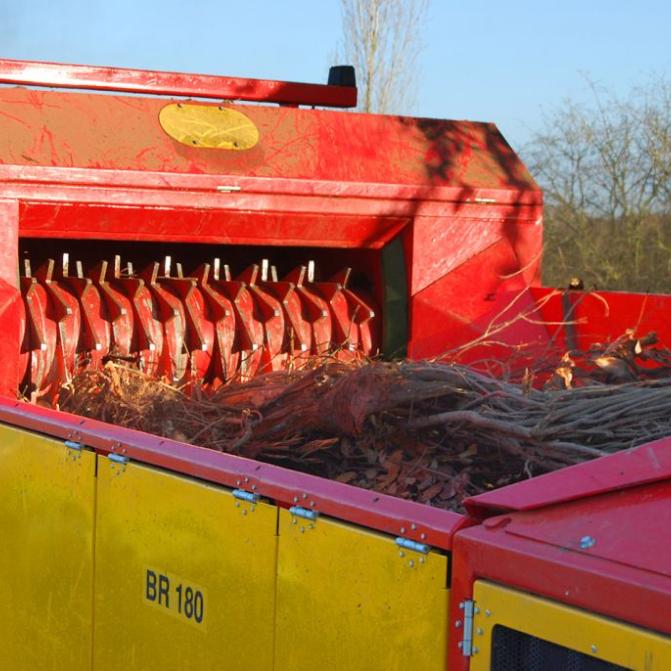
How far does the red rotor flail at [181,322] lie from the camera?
3688 mm

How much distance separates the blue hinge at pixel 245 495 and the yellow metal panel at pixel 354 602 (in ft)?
0.27

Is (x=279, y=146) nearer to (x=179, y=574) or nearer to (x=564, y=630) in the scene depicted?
(x=179, y=574)

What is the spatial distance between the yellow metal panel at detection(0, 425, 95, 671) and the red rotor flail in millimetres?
729

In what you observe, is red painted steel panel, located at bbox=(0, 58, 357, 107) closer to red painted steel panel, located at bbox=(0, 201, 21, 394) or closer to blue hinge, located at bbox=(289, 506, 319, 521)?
red painted steel panel, located at bbox=(0, 201, 21, 394)

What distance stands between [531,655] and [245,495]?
27.0 inches

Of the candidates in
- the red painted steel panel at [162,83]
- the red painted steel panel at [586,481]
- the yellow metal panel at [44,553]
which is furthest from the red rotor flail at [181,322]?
the red painted steel panel at [586,481]

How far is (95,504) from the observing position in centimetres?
262

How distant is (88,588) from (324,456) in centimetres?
58

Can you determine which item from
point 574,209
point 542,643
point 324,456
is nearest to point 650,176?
point 574,209

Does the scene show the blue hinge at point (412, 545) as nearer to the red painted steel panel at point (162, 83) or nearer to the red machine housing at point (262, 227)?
the red machine housing at point (262, 227)

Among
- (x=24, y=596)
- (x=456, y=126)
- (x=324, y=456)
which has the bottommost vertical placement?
(x=24, y=596)

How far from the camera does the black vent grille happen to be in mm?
1567

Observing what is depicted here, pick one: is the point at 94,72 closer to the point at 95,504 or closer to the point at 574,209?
the point at 95,504

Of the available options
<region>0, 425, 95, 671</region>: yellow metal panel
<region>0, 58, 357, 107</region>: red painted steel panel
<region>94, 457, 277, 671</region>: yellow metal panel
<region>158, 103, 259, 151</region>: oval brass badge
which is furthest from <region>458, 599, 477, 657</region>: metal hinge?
<region>0, 58, 357, 107</region>: red painted steel panel
